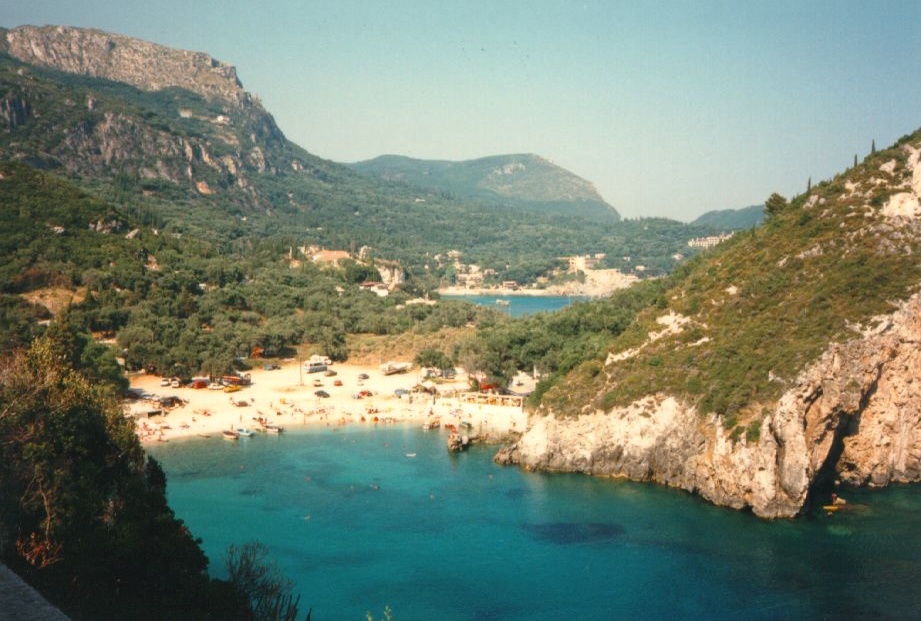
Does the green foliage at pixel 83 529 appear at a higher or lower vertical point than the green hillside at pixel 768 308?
lower

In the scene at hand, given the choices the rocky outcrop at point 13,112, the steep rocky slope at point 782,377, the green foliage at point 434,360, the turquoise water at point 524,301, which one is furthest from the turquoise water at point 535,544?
the rocky outcrop at point 13,112

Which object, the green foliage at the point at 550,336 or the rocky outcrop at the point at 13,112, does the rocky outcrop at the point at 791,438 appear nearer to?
the green foliage at the point at 550,336

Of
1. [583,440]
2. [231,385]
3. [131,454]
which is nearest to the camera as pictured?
[131,454]

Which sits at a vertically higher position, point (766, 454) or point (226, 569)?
point (766, 454)

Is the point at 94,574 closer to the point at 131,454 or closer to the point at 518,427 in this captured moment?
the point at 131,454

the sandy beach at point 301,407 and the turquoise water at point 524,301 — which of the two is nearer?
the sandy beach at point 301,407

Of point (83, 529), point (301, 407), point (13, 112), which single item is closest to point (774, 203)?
point (301, 407)

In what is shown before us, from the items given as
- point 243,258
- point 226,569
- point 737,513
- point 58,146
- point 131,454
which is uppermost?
point 58,146

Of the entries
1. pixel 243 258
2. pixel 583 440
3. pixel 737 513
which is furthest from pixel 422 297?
pixel 737 513
